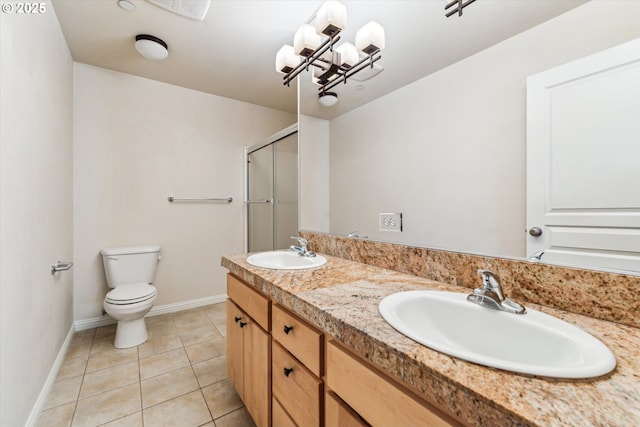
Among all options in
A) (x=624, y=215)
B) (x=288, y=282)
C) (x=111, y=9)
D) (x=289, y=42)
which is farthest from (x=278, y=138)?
(x=624, y=215)

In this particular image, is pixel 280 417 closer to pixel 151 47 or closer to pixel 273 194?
pixel 273 194

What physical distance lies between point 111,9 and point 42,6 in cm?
33

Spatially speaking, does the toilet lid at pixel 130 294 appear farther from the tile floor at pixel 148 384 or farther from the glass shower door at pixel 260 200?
the glass shower door at pixel 260 200

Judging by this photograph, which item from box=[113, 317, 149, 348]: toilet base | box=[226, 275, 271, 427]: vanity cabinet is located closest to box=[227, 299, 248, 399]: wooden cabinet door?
box=[226, 275, 271, 427]: vanity cabinet

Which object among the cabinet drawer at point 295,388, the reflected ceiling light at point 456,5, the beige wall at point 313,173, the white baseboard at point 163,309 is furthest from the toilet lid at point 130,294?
the reflected ceiling light at point 456,5

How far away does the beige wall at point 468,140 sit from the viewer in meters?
0.73

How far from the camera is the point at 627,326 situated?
0.64 meters

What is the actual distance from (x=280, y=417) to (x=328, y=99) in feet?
5.47

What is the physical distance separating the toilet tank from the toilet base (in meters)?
0.38

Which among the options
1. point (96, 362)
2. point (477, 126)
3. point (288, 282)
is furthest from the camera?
point (96, 362)

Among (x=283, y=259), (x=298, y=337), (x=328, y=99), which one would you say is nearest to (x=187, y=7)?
(x=328, y=99)

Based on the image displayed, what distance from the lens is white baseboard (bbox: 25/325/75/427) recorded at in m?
1.30

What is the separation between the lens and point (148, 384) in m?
1.62

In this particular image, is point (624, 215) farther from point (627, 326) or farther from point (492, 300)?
point (492, 300)
